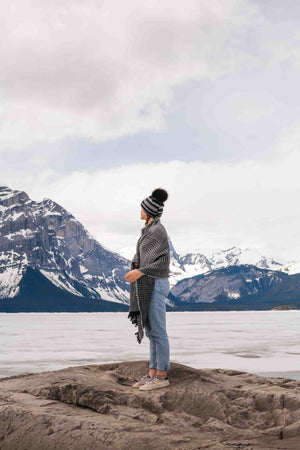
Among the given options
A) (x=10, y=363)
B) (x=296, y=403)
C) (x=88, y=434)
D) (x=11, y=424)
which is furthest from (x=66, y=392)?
(x=10, y=363)

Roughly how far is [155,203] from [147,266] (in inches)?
40.3

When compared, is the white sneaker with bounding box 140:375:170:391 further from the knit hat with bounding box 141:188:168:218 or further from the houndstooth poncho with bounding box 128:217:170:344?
the knit hat with bounding box 141:188:168:218

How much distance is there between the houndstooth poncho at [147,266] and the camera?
21.0 ft

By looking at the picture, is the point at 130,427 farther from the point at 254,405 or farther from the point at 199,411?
the point at 254,405

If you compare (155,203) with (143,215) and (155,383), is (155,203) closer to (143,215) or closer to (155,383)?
(143,215)

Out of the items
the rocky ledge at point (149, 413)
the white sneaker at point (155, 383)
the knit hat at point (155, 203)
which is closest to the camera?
the rocky ledge at point (149, 413)

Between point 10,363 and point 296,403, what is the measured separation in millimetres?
11956

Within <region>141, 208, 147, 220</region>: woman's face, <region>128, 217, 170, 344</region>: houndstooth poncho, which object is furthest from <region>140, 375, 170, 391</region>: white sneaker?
<region>141, 208, 147, 220</region>: woman's face

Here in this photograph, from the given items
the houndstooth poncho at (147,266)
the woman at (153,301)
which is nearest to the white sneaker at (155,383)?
the woman at (153,301)

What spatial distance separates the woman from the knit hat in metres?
0.31

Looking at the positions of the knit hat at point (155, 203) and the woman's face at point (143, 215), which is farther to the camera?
the woman's face at point (143, 215)

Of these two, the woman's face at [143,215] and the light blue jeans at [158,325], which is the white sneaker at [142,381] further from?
the woman's face at [143,215]

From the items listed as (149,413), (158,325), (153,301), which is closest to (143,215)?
(153,301)

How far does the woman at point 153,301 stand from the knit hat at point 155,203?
31 centimetres
